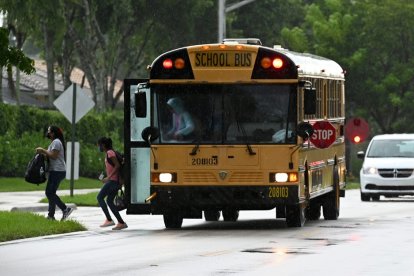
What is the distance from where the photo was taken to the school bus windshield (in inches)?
965

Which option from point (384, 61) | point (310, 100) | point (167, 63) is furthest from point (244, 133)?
point (384, 61)

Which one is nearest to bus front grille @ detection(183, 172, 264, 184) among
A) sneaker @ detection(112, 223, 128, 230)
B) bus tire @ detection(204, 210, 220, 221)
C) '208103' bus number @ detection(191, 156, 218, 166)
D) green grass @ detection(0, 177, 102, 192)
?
'208103' bus number @ detection(191, 156, 218, 166)

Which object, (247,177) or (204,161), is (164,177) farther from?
(247,177)

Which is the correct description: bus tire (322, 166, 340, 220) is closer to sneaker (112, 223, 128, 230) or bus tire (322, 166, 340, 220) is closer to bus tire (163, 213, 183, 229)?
bus tire (163, 213, 183, 229)

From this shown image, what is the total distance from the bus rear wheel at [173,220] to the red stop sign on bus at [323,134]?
255 cm

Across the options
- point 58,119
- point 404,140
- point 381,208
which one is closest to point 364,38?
point 58,119

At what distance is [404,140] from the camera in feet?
136

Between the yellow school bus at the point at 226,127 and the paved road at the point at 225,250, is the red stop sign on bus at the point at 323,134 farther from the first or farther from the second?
the paved road at the point at 225,250

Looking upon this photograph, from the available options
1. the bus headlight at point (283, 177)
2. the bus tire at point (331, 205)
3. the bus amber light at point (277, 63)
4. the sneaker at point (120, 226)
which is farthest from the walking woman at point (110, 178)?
the bus tire at point (331, 205)

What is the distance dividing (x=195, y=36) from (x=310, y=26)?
5846mm

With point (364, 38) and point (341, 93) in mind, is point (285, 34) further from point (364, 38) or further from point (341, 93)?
point (341, 93)

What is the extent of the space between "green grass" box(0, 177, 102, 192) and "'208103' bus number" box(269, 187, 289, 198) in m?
21.4

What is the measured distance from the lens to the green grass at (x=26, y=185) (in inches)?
1813

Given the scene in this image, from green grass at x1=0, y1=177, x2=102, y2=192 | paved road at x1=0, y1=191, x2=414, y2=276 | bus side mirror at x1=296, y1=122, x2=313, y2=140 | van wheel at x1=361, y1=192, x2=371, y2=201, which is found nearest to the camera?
paved road at x1=0, y1=191, x2=414, y2=276
